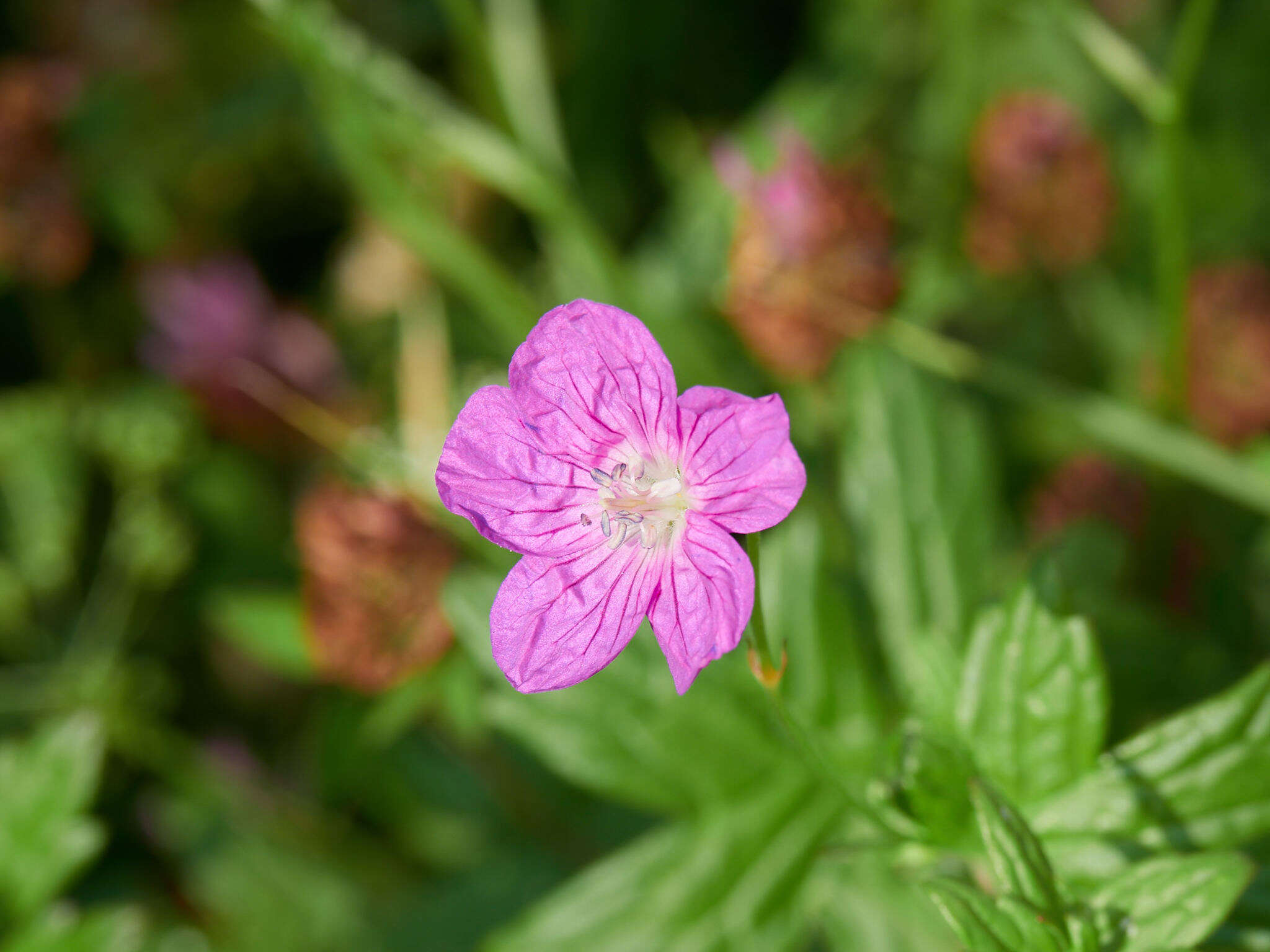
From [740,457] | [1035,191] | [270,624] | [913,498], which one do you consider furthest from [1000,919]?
[1035,191]

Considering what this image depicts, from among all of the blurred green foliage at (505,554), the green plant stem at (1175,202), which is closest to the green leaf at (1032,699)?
the blurred green foliage at (505,554)

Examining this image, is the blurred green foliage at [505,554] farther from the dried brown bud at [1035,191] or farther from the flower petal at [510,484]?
the flower petal at [510,484]

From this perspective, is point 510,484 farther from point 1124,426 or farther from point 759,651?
point 1124,426

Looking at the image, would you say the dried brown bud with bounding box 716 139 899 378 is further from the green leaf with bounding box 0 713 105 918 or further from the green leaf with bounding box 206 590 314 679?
the green leaf with bounding box 0 713 105 918

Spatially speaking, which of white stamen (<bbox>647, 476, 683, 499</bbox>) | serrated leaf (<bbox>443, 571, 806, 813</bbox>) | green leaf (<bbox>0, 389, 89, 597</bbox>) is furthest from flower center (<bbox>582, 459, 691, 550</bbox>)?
green leaf (<bbox>0, 389, 89, 597</bbox>)

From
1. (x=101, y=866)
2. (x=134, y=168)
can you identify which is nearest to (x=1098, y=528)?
(x=101, y=866)

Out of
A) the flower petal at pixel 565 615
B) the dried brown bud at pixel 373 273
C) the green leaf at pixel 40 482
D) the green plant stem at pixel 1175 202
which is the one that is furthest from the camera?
the dried brown bud at pixel 373 273

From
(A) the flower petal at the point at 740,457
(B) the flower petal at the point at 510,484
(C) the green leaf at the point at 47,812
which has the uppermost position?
(C) the green leaf at the point at 47,812
